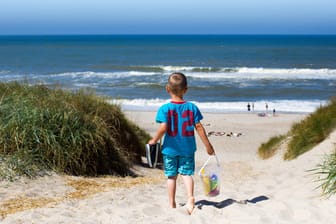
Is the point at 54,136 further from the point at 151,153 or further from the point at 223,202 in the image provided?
the point at 223,202

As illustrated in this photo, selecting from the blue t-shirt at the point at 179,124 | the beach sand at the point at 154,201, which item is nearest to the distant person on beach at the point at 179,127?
the blue t-shirt at the point at 179,124

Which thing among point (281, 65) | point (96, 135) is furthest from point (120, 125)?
point (281, 65)

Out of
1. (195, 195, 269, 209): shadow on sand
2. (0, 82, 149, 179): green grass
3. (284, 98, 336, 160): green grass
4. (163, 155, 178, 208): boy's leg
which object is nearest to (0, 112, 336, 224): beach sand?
(195, 195, 269, 209): shadow on sand

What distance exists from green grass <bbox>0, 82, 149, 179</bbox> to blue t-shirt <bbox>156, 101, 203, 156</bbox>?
243 cm

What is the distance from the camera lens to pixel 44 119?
7.64m

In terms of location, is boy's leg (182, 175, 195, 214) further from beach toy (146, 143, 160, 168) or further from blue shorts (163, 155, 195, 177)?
beach toy (146, 143, 160, 168)

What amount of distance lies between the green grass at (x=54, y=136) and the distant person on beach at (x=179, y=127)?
7.84 feet

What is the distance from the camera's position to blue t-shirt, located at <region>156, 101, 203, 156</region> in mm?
5223

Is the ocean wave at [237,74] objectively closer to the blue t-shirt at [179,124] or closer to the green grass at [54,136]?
the green grass at [54,136]

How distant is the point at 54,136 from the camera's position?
291 inches

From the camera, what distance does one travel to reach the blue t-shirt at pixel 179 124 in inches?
206

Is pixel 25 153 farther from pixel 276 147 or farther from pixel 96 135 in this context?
pixel 276 147

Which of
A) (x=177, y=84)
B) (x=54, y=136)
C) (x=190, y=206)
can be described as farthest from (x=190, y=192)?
(x=54, y=136)

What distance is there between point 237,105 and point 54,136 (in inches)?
934
